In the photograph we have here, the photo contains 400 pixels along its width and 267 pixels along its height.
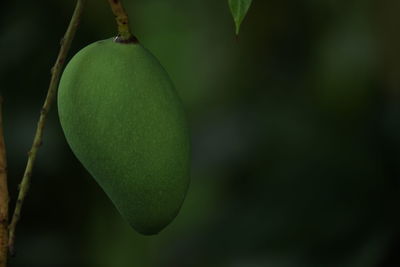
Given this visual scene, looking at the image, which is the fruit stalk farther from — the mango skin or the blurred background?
the blurred background

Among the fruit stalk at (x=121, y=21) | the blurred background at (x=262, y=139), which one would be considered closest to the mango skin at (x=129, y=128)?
the fruit stalk at (x=121, y=21)

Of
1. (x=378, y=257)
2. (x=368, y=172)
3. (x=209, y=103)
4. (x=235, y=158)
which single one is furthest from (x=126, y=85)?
(x=209, y=103)

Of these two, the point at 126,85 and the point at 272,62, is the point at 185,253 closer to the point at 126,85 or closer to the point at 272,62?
the point at 272,62

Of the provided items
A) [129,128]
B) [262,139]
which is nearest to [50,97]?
[129,128]

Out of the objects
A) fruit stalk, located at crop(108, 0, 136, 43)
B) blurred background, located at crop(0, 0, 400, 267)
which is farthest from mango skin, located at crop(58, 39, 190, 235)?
blurred background, located at crop(0, 0, 400, 267)

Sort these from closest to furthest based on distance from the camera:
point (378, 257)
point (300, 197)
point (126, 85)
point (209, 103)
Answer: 1. point (126, 85)
2. point (378, 257)
3. point (300, 197)
4. point (209, 103)

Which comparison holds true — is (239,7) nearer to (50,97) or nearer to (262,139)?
(50,97)
